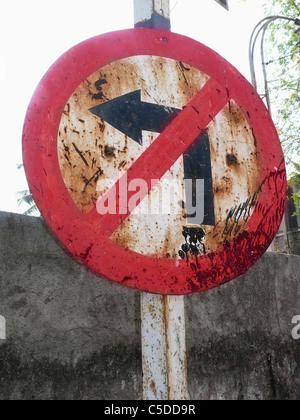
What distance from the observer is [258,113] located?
1.44m

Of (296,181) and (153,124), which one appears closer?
(153,124)

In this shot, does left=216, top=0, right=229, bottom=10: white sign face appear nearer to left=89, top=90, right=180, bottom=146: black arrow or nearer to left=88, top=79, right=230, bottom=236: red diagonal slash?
left=88, top=79, right=230, bottom=236: red diagonal slash

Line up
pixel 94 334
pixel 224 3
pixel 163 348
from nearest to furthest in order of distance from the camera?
pixel 163 348
pixel 224 3
pixel 94 334

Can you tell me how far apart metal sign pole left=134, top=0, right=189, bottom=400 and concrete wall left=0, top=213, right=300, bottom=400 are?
A: 0.51 m

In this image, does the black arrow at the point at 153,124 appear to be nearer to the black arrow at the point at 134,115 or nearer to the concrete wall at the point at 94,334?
the black arrow at the point at 134,115

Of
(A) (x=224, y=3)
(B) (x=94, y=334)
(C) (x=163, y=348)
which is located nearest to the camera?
(C) (x=163, y=348)

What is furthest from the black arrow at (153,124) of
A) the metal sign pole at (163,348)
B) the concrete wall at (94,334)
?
the concrete wall at (94,334)

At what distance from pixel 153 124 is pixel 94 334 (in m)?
1.11

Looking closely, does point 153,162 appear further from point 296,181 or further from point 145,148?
point 296,181

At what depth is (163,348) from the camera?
3.63 ft

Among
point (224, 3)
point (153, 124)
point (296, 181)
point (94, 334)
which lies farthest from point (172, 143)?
point (296, 181)
